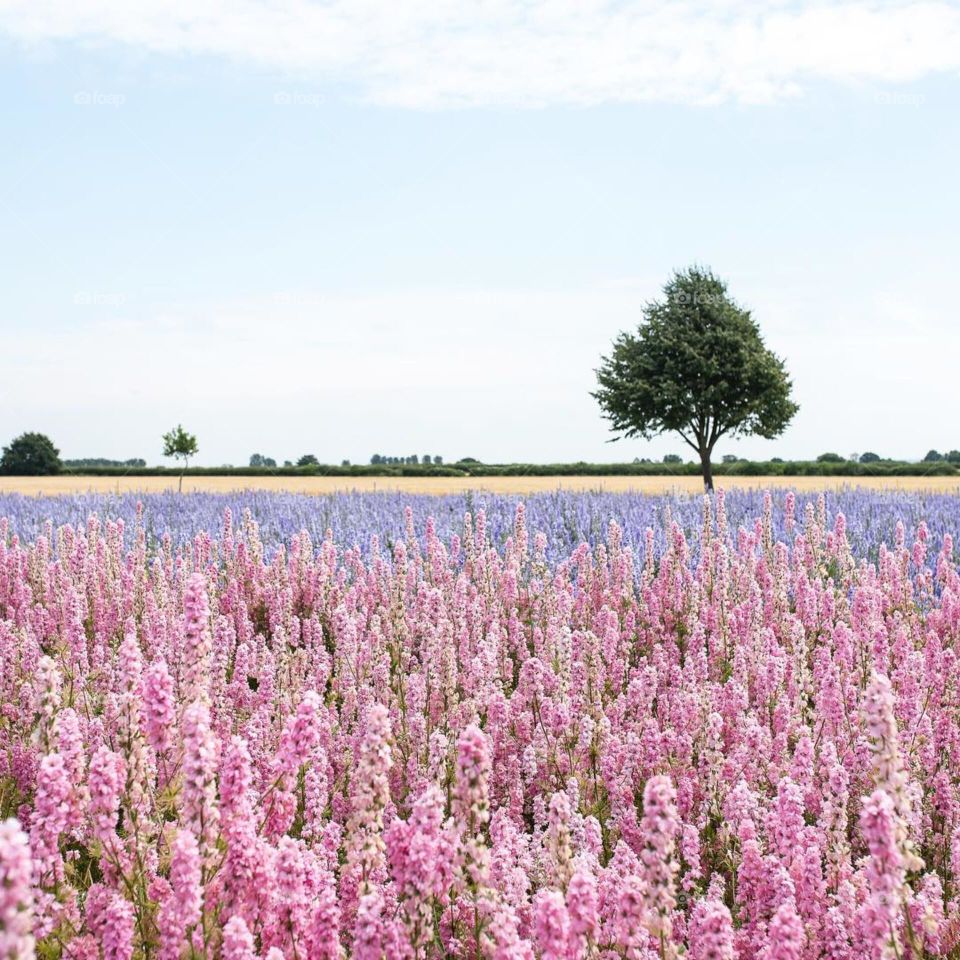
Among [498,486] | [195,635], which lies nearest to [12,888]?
[195,635]

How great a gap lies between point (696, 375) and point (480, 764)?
30881 millimetres

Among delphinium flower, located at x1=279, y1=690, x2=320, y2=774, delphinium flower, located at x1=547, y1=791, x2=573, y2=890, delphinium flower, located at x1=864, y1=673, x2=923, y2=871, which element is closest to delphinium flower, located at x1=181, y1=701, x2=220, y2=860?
delphinium flower, located at x1=279, y1=690, x2=320, y2=774

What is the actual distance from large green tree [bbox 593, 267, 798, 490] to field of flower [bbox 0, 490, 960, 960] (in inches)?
868

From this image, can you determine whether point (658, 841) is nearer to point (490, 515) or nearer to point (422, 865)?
point (422, 865)

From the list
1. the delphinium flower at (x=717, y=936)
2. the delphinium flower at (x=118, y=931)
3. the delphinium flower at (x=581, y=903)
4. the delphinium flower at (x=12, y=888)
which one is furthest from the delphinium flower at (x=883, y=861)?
the delphinium flower at (x=118, y=931)

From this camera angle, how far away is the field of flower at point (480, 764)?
220 cm

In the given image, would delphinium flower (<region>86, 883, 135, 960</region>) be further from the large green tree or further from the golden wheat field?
the large green tree

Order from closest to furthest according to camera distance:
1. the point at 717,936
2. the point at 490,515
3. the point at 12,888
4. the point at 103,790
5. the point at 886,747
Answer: the point at 12,888 < the point at 717,936 < the point at 886,747 < the point at 103,790 < the point at 490,515

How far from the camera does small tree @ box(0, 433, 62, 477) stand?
224 ft

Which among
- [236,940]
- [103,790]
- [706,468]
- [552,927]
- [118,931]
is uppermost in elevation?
[706,468]

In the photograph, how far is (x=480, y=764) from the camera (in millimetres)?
2129

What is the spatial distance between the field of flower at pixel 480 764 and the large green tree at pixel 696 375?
2205cm

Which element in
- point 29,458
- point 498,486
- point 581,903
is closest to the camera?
point 581,903

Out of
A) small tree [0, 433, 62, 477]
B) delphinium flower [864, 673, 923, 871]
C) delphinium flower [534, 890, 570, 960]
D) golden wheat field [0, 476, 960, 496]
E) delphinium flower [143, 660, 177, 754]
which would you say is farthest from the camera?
small tree [0, 433, 62, 477]
